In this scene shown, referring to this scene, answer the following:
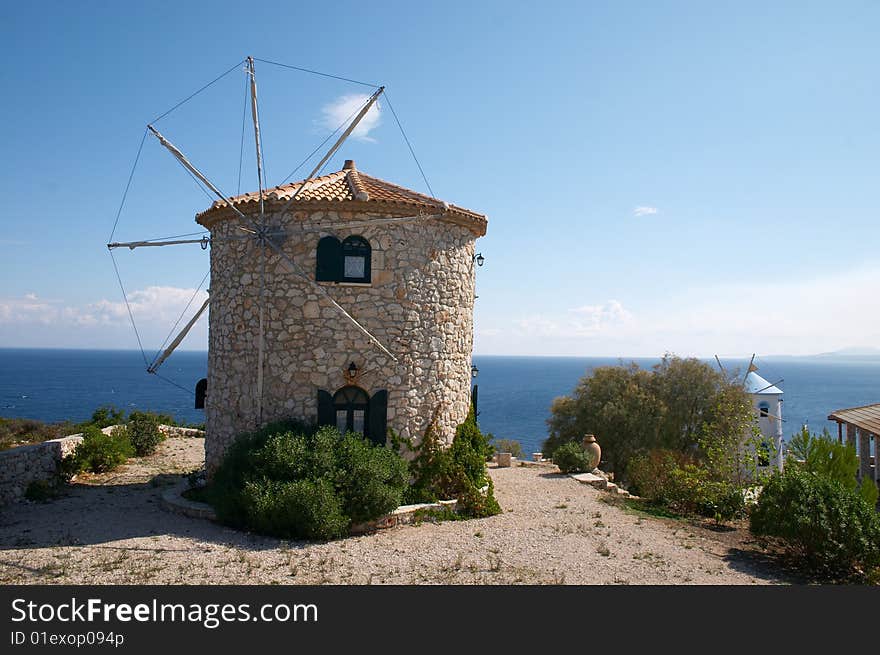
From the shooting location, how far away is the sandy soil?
789 centimetres

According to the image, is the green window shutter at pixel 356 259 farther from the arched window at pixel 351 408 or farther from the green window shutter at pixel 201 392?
the green window shutter at pixel 201 392

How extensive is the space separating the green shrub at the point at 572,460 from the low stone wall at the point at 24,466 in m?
13.2

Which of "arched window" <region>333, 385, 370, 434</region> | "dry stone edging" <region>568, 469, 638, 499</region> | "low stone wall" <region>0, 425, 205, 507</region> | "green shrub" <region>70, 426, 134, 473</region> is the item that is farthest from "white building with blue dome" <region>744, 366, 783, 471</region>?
"low stone wall" <region>0, 425, 205, 507</region>

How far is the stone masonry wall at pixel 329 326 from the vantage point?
1131 centimetres

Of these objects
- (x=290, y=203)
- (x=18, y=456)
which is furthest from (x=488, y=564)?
(x=18, y=456)

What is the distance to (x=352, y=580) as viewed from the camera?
304 inches

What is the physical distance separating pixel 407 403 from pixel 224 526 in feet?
13.2

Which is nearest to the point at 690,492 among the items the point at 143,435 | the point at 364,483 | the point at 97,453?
the point at 364,483

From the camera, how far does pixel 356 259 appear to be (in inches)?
455

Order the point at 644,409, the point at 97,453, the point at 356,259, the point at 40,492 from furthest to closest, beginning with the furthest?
the point at 644,409
the point at 97,453
the point at 40,492
the point at 356,259

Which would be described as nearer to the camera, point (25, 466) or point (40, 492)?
point (40, 492)

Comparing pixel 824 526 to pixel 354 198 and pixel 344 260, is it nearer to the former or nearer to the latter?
pixel 344 260

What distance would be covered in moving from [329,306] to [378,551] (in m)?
4.66
